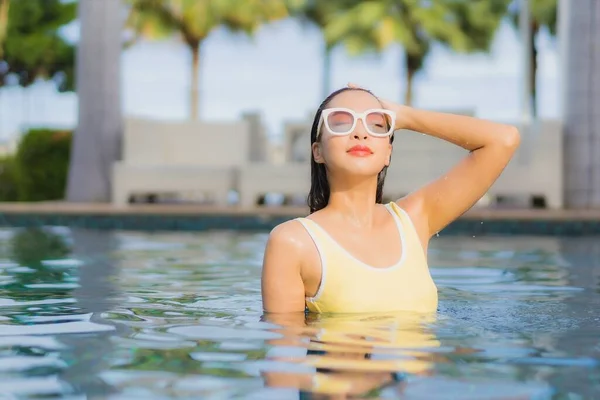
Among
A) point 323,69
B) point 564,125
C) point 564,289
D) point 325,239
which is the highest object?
point 323,69

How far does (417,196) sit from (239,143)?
992cm

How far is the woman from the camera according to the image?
314cm

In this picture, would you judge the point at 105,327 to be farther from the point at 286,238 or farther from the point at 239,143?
the point at 239,143

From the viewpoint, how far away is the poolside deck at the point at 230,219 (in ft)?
31.9

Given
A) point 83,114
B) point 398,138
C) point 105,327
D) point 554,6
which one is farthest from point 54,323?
point 554,6

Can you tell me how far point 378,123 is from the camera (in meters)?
3.16

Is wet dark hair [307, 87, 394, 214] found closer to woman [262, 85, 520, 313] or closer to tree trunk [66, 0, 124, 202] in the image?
woman [262, 85, 520, 313]

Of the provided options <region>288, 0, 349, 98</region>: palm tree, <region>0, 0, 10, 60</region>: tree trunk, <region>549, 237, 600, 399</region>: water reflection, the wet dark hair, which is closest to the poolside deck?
<region>549, 237, 600, 399</region>: water reflection

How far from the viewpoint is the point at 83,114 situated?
12867 mm

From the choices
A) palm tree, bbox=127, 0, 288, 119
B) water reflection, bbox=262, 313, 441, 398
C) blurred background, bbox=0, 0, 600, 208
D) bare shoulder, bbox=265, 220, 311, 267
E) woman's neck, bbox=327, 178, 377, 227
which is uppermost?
palm tree, bbox=127, 0, 288, 119

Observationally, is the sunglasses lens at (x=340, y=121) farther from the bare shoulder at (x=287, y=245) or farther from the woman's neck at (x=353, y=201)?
the bare shoulder at (x=287, y=245)

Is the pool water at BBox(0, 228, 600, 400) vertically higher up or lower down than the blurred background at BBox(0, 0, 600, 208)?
lower down

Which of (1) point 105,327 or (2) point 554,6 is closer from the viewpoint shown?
(1) point 105,327

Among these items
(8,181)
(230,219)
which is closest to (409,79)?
(8,181)
